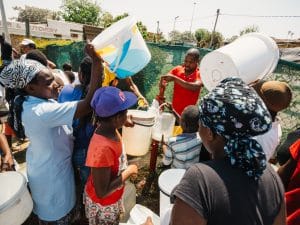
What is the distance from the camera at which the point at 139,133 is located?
3711 millimetres

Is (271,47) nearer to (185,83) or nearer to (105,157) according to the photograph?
(185,83)

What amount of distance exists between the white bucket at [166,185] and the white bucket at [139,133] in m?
1.48

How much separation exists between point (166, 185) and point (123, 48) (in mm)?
1260

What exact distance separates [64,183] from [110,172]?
0.54m

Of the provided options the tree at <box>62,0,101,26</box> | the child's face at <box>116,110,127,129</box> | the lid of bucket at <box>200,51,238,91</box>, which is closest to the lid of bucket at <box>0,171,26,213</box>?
the child's face at <box>116,110,127,129</box>

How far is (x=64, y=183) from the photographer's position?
6.19 feet

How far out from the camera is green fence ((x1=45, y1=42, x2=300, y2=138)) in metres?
4.09

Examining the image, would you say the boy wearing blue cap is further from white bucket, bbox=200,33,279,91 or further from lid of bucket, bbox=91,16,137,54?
white bucket, bbox=200,33,279,91

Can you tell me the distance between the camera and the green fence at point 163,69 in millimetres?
4090

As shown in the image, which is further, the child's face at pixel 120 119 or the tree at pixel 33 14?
A: the tree at pixel 33 14

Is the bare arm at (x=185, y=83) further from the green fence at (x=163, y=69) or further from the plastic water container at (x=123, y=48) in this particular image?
the green fence at (x=163, y=69)

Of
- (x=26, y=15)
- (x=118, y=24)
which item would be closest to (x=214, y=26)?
(x=118, y=24)

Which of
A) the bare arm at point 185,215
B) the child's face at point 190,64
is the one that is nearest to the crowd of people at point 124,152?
the bare arm at point 185,215

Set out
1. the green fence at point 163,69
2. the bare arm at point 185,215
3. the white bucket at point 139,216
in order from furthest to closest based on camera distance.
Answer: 1. the green fence at point 163,69
2. the white bucket at point 139,216
3. the bare arm at point 185,215
